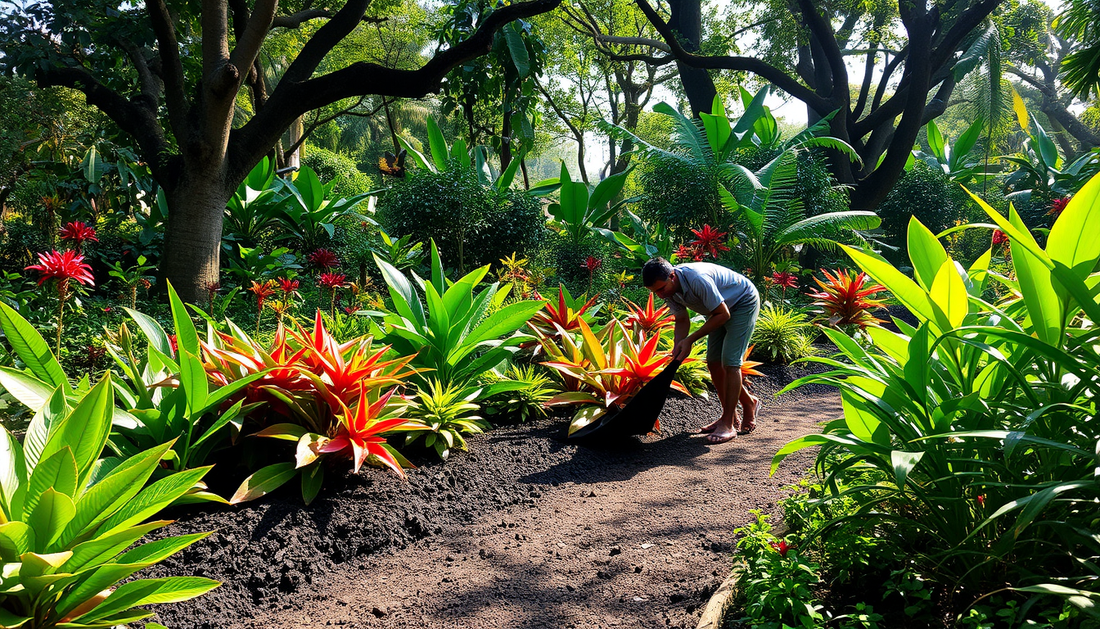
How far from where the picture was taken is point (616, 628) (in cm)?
242

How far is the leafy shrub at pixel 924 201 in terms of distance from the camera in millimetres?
15172

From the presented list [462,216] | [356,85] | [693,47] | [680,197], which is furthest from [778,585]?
[693,47]

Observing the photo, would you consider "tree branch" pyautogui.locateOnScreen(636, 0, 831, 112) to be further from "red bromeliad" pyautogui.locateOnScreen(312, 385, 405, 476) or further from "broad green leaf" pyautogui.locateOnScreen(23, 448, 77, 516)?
"broad green leaf" pyautogui.locateOnScreen(23, 448, 77, 516)

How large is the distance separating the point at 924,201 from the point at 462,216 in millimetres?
11532

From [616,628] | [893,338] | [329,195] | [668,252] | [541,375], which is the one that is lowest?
[616,628]

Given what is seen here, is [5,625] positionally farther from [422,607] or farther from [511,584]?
[511,584]

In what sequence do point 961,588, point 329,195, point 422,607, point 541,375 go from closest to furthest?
point 961,588 < point 422,607 < point 541,375 < point 329,195

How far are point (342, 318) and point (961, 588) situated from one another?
5.19 metres

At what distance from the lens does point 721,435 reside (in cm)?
477

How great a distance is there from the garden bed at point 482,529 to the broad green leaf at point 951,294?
1333 millimetres

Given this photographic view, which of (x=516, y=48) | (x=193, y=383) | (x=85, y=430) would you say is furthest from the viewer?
(x=516, y=48)

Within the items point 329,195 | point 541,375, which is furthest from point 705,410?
point 329,195

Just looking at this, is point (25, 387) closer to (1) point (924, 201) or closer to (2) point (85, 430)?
(2) point (85, 430)

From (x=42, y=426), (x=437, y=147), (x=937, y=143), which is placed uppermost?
(x=937, y=143)
